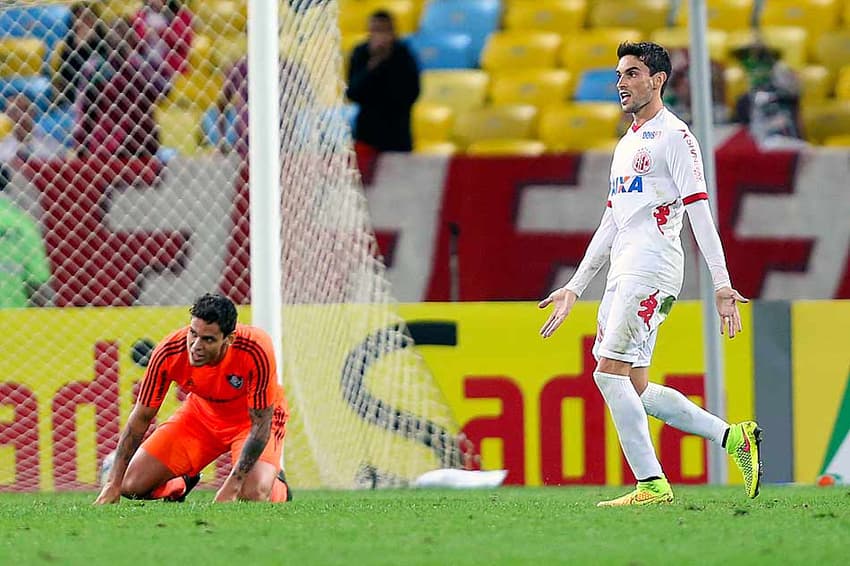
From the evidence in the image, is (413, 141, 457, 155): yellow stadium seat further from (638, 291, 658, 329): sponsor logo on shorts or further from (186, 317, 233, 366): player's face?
(638, 291, 658, 329): sponsor logo on shorts

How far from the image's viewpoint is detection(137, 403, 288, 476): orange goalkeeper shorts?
8.07 m

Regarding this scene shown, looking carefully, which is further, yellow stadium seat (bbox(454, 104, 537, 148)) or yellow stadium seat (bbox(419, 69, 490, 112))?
yellow stadium seat (bbox(419, 69, 490, 112))

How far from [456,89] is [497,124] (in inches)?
35.0

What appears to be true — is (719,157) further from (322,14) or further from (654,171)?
(654,171)

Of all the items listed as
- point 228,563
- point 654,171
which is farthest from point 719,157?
point 228,563

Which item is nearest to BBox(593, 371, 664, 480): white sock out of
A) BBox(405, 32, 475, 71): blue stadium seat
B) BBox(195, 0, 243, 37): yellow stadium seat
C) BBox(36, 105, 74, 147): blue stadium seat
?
BBox(195, 0, 243, 37): yellow stadium seat

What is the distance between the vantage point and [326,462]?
9484 millimetres

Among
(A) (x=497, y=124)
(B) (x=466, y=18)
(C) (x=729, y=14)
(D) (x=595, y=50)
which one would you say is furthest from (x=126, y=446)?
(C) (x=729, y=14)

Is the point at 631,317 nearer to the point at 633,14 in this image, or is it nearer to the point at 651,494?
the point at 651,494

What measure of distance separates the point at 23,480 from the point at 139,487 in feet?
6.31

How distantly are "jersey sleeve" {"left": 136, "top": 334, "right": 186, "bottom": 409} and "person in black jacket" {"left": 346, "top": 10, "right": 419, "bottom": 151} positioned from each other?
4.63m

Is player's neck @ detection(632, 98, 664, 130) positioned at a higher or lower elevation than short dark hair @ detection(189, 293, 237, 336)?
higher

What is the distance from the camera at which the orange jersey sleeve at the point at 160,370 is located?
7.48m

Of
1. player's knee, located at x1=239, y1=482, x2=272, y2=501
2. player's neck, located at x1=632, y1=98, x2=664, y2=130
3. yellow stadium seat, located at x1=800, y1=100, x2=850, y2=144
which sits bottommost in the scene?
player's knee, located at x1=239, y1=482, x2=272, y2=501
